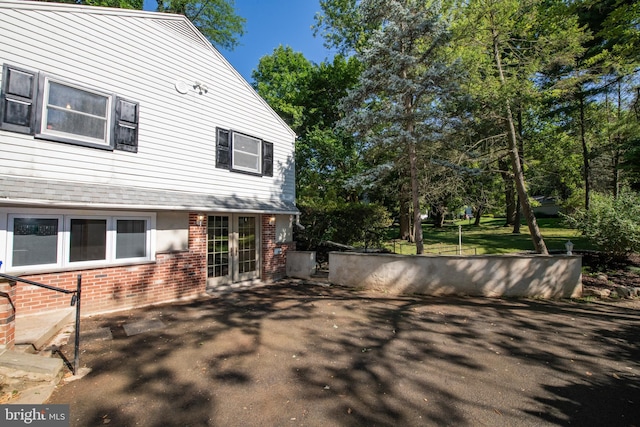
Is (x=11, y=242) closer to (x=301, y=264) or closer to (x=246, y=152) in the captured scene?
(x=246, y=152)

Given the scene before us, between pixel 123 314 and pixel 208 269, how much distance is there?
252 cm

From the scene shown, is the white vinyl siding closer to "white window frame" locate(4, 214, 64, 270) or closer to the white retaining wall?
"white window frame" locate(4, 214, 64, 270)

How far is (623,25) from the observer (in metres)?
9.81

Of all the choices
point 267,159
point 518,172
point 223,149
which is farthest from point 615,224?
point 223,149

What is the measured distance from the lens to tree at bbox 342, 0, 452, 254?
28.4 feet

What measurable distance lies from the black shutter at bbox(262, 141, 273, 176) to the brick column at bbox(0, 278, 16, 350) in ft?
23.0

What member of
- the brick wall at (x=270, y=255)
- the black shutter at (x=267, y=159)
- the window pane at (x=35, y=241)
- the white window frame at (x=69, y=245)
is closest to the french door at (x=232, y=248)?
the brick wall at (x=270, y=255)

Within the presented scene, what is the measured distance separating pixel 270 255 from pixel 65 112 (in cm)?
639

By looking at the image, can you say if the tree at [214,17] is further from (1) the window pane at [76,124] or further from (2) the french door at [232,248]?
(2) the french door at [232,248]

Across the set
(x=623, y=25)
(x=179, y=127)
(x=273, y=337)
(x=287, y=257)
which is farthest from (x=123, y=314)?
(x=623, y=25)

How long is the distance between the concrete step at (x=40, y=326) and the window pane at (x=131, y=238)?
1.46 meters

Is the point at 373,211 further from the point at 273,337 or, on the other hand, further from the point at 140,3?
the point at 140,3

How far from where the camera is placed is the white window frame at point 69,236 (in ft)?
16.9

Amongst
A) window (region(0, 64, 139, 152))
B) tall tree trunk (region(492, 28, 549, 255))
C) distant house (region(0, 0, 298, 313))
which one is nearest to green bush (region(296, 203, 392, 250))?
distant house (region(0, 0, 298, 313))
